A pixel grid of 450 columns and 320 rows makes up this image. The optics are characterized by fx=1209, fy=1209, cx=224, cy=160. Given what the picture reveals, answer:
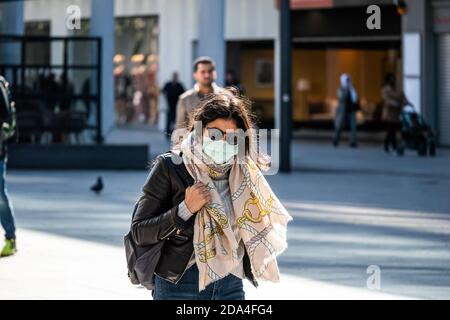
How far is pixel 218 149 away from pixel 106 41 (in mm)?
21989

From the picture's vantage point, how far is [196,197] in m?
5.17

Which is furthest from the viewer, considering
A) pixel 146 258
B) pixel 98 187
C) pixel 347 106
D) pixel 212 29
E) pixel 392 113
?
pixel 347 106

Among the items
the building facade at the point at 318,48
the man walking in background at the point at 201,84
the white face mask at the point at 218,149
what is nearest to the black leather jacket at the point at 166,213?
the white face mask at the point at 218,149

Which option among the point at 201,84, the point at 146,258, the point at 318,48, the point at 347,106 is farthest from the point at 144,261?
the point at 318,48

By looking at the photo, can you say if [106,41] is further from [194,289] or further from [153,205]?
[194,289]

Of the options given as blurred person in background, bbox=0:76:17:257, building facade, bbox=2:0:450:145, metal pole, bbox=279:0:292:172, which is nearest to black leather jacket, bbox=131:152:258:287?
blurred person in background, bbox=0:76:17:257

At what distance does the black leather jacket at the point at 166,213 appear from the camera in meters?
5.25

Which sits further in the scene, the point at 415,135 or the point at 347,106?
the point at 347,106

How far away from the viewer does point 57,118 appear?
22594mm

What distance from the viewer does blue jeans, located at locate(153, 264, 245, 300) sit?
5238mm

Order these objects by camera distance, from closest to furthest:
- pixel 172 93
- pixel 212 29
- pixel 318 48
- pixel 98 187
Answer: pixel 98 187 < pixel 212 29 < pixel 172 93 < pixel 318 48

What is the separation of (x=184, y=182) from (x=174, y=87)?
87.7 feet
